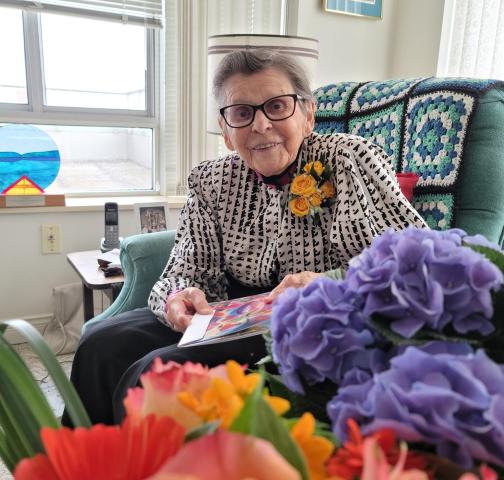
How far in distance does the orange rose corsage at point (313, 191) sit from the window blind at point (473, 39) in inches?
58.4

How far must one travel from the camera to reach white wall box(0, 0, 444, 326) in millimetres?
2170

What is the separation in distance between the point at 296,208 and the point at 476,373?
3.03 ft

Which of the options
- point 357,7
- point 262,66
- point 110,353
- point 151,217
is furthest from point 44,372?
point 357,7

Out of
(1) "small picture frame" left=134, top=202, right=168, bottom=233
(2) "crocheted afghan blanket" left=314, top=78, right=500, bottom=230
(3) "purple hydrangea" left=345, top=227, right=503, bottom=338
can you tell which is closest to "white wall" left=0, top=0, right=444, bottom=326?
(1) "small picture frame" left=134, top=202, right=168, bottom=233

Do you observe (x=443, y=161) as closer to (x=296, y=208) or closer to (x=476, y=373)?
(x=296, y=208)

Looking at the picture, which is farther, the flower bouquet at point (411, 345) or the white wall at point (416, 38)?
the white wall at point (416, 38)

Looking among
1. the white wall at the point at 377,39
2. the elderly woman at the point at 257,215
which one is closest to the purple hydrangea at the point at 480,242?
the elderly woman at the point at 257,215

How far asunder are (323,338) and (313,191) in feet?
2.79

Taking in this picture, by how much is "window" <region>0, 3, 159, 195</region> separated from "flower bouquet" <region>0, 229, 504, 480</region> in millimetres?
2161

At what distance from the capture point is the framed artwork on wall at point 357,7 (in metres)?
2.51

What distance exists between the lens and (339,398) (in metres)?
0.35

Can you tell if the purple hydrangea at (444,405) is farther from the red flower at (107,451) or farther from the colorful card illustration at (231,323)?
the colorful card illustration at (231,323)

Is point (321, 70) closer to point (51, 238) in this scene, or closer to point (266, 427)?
point (51, 238)

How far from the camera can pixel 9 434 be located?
0.36 m
